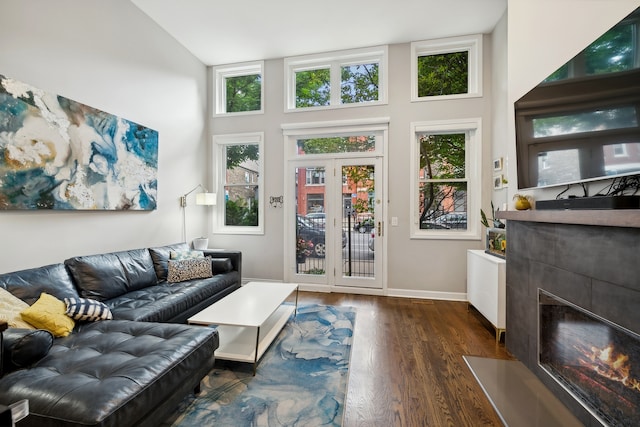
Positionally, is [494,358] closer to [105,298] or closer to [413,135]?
[413,135]

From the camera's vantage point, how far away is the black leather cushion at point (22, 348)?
1.30 meters

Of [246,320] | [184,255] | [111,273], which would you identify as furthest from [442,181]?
[111,273]

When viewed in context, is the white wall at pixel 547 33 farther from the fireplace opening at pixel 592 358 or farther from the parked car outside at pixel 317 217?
the parked car outside at pixel 317 217

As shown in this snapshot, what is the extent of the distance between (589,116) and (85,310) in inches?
→ 136

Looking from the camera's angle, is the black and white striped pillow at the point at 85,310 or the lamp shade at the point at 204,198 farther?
the lamp shade at the point at 204,198

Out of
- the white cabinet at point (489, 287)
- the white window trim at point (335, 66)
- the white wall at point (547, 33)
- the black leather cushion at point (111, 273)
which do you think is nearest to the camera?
the white wall at point (547, 33)

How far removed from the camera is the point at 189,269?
3127 mm

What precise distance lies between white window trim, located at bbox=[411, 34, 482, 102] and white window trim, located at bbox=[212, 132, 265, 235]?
2.47 metres

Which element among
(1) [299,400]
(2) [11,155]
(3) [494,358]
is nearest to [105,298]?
(2) [11,155]

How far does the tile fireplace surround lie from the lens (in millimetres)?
1234

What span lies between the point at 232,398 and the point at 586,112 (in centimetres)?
274

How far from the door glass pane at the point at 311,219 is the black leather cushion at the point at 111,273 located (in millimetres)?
2047

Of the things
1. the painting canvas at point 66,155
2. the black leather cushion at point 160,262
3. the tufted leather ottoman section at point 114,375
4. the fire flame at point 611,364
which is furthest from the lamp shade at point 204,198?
the fire flame at point 611,364

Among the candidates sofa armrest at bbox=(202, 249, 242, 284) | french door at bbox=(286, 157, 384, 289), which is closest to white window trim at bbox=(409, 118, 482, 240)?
french door at bbox=(286, 157, 384, 289)
